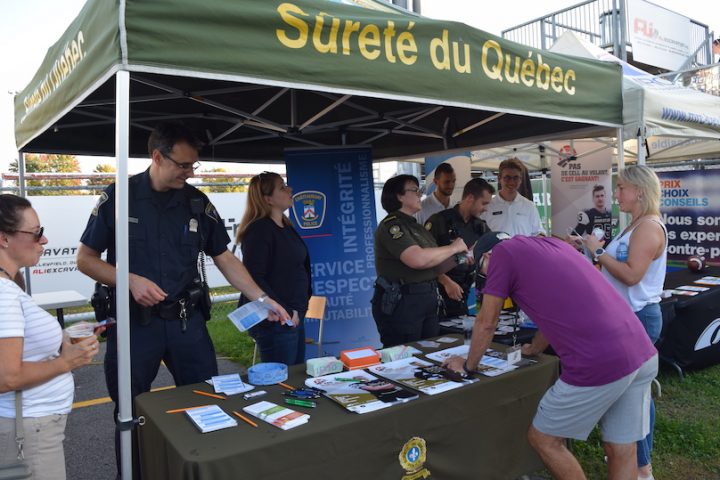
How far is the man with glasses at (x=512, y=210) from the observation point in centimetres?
473

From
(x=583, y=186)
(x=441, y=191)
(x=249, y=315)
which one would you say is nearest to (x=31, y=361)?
(x=249, y=315)

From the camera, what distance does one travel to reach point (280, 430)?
1.64 m

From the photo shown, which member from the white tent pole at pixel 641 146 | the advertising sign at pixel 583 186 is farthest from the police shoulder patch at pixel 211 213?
the advertising sign at pixel 583 186

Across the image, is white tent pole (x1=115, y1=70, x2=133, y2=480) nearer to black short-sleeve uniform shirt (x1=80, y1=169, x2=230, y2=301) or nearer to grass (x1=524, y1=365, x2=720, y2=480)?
black short-sleeve uniform shirt (x1=80, y1=169, x2=230, y2=301)

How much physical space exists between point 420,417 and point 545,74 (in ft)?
6.62

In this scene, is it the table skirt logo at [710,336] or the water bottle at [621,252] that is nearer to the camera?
the water bottle at [621,252]

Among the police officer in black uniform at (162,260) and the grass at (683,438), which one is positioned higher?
the police officer in black uniform at (162,260)

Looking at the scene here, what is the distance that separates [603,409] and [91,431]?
317cm

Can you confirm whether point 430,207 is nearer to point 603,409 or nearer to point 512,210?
point 512,210

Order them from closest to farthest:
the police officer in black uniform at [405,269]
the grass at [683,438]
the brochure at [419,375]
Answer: the brochure at [419,375], the grass at [683,438], the police officer in black uniform at [405,269]

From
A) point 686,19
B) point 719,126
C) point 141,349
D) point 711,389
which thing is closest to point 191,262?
point 141,349

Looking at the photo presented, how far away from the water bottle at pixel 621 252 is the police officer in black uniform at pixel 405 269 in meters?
0.79

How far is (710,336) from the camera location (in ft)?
14.0

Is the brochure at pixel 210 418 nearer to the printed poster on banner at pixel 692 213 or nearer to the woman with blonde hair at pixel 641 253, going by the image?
the woman with blonde hair at pixel 641 253
